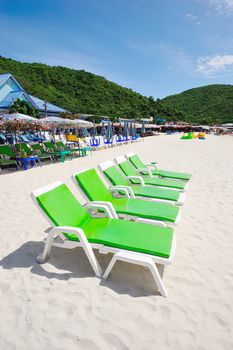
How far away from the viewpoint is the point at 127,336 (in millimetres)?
1842

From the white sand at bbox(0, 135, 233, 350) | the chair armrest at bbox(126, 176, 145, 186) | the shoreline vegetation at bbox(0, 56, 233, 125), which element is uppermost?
the shoreline vegetation at bbox(0, 56, 233, 125)

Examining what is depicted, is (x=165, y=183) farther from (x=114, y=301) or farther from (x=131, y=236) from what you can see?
(x=114, y=301)

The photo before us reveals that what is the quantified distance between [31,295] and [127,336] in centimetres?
101

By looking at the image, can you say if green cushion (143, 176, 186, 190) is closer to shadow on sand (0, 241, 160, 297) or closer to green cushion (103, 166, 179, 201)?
green cushion (103, 166, 179, 201)

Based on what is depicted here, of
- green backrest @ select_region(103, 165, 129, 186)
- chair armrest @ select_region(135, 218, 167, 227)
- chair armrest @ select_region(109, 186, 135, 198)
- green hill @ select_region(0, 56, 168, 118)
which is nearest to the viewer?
chair armrest @ select_region(135, 218, 167, 227)

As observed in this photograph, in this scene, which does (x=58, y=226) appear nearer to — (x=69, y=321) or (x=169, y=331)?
(x=69, y=321)

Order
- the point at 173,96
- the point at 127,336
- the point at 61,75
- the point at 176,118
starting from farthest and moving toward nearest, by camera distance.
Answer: the point at 173,96 → the point at 176,118 → the point at 61,75 → the point at 127,336

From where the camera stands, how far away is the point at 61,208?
286 cm

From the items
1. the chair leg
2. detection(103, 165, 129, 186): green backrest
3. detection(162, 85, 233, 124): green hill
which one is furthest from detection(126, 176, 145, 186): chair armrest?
detection(162, 85, 233, 124): green hill

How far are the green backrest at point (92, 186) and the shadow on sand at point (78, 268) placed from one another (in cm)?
89

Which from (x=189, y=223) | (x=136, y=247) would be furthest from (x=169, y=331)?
(x=189, y=223)

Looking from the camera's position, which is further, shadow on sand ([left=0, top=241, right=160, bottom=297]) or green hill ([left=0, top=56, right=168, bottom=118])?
green hill ([left=0, top=56, right=168, bottom=118])

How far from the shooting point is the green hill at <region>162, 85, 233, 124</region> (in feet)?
299

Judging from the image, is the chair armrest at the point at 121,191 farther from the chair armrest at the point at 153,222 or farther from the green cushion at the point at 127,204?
the chair armrest at the point at 153,222
